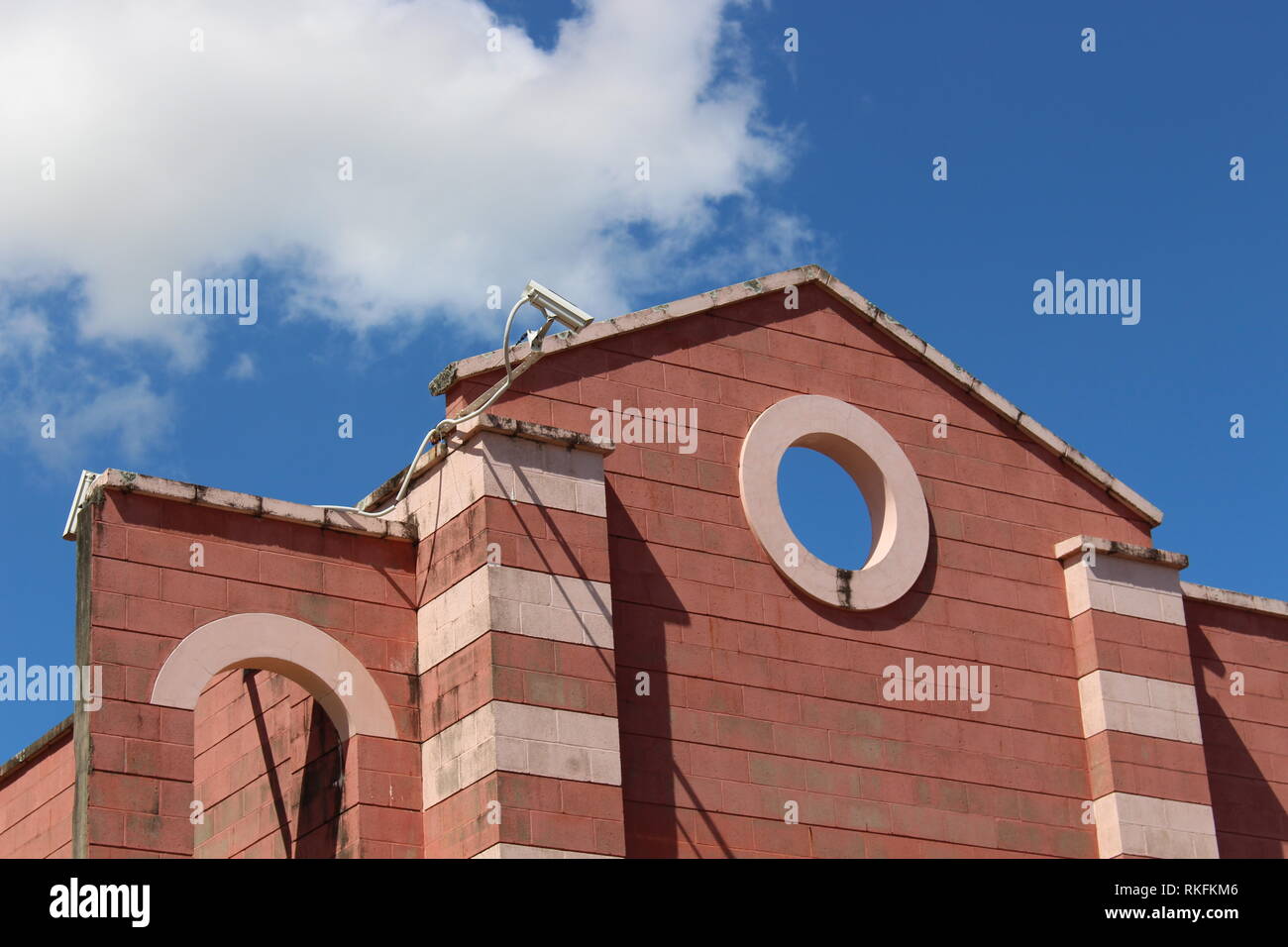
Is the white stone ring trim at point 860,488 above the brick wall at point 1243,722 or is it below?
above

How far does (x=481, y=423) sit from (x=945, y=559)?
528cm

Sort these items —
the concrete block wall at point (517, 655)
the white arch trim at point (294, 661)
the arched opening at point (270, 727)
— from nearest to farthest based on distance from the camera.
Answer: the concrete block wall at point (517, 655) → the white arch trim at point (294, 661) → the arched opening at point (270, 727)

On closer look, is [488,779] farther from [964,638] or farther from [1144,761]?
[1144,761]

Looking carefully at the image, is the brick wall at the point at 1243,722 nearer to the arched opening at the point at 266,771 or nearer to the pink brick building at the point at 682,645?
the pink brick building at the point at 682,645

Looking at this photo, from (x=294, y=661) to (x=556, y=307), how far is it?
12.6ft

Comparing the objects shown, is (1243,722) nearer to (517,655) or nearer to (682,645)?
(682,645)

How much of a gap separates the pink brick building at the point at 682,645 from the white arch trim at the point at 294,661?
0.03 meters

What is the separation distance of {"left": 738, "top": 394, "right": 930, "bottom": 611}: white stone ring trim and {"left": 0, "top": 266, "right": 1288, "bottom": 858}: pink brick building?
3 cm

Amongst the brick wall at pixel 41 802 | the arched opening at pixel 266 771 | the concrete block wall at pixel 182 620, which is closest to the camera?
the concrete block wall at pixel 182 620

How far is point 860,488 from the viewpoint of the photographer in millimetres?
20453

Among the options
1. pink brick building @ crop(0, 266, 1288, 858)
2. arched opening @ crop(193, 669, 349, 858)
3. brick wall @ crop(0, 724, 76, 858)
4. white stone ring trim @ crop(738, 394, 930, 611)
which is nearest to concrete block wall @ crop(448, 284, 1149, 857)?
pink brick building @ crop(0, 266, 1288, 858)

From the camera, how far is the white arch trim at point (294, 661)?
16.8 metres

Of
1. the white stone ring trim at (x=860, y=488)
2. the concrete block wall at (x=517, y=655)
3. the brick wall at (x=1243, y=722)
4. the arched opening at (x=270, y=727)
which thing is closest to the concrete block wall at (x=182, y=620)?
the arched opening at (x=270, y=727)

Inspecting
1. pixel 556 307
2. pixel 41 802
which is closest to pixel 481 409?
pixel 556 307
